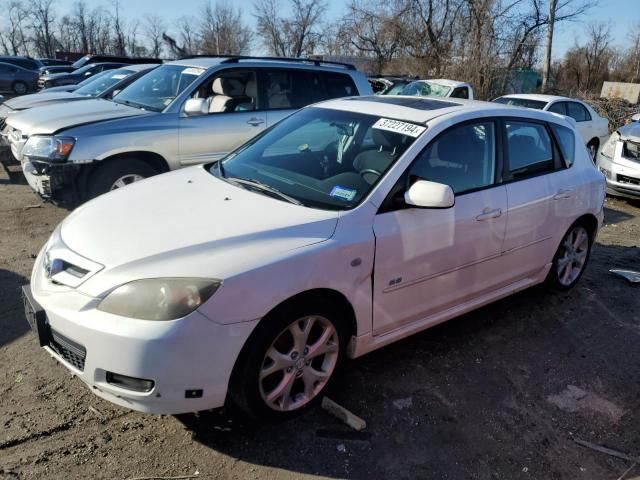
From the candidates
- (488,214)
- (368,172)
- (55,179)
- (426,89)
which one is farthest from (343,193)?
(426,89)

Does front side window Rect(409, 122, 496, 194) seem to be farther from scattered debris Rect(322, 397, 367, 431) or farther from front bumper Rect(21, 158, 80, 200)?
front bumper Rect(21, 158, 80, 200)

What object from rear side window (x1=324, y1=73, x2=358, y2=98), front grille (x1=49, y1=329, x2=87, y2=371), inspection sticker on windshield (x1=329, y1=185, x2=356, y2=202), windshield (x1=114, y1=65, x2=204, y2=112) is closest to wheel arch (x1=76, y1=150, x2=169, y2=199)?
windshield (x1=114, y1=65, x2=204, y2=112)

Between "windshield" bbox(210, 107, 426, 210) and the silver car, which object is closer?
"windshield" bbox(210, 107, 426, 210)

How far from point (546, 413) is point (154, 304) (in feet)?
7.64

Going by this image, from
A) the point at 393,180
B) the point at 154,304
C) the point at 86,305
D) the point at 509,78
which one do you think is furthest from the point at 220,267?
the point at 509,78

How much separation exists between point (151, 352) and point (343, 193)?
4.58 feet

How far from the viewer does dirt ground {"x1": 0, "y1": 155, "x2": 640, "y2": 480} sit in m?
2.63

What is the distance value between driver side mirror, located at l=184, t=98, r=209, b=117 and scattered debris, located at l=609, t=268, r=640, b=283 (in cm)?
473

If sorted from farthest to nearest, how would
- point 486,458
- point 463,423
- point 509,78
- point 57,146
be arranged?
point 509,78
point 57,146
point 463,423
point 486,458

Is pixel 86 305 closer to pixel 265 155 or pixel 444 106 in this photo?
pixel 265 155

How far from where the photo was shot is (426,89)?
13.9m

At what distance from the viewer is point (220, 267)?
247cm

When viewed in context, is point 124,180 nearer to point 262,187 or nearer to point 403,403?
point 262,187

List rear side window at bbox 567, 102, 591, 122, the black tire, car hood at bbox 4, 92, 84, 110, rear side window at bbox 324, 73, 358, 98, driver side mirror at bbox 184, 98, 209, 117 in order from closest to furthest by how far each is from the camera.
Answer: the black tire < driver side mirror at bbox 184, 98, 209, 117 < rear side window at bbox 324, 73, 358, 98 < car hood at bbox 4, 92, 84, 110 < rear side window at bbox 567, 102, 591, 122
